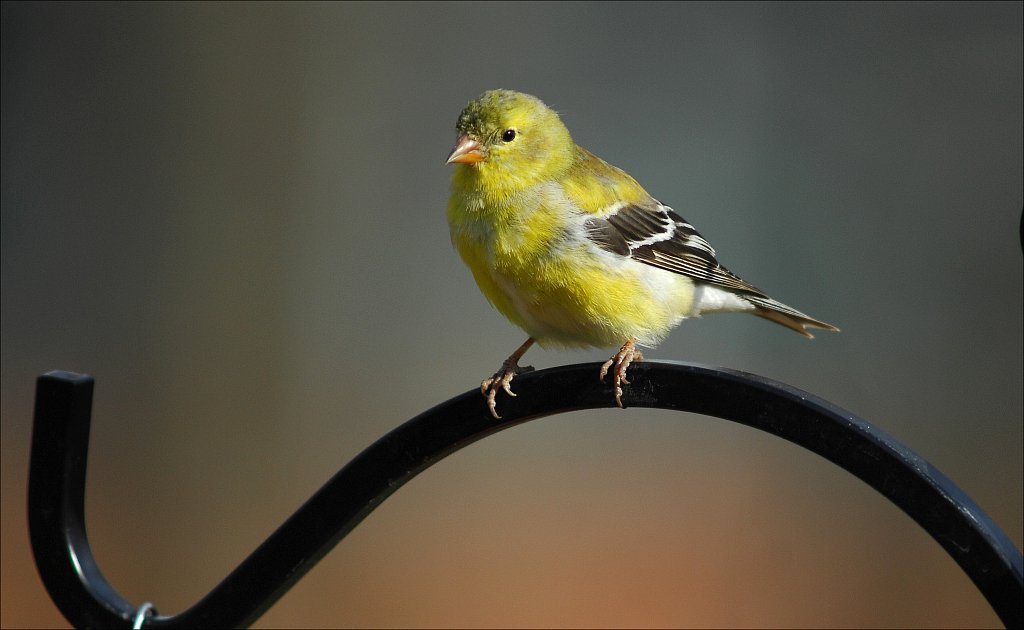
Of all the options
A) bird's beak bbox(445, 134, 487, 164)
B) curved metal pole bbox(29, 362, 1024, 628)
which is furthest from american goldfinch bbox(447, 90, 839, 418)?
curved metal pole bbox(29, 362, 1024, 628)

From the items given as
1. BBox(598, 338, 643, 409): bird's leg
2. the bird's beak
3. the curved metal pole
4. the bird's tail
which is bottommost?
the curved metal pole

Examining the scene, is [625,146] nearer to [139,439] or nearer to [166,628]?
[139,439]

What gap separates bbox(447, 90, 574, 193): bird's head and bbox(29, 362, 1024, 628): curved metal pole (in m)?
0.73

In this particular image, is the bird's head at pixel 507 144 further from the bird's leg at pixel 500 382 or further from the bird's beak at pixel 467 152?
the bird's leg at pixel 500 382

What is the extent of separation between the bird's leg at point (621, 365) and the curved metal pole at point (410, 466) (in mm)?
17

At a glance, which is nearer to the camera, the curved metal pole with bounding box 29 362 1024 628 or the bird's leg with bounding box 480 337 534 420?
the curved metal pole with bounding box 29 362 1024 628

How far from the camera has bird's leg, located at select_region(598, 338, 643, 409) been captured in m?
1.41

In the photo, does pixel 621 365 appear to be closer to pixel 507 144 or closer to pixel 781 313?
pixel 507 144

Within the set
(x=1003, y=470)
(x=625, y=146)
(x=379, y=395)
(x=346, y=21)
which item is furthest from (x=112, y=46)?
(x=1003, y=470)

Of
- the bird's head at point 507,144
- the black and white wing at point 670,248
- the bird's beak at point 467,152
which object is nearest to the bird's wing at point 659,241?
the black and white wing at point 670,248

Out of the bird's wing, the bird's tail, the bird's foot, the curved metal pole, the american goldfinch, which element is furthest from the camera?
the bird's tail

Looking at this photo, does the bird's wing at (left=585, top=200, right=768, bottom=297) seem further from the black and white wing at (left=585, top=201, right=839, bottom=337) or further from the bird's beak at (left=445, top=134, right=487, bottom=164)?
the bird's beak at (left=445, top=134, right=487, bottom=164)

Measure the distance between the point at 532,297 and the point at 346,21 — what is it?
10.6 ft

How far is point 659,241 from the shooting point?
2.26m
